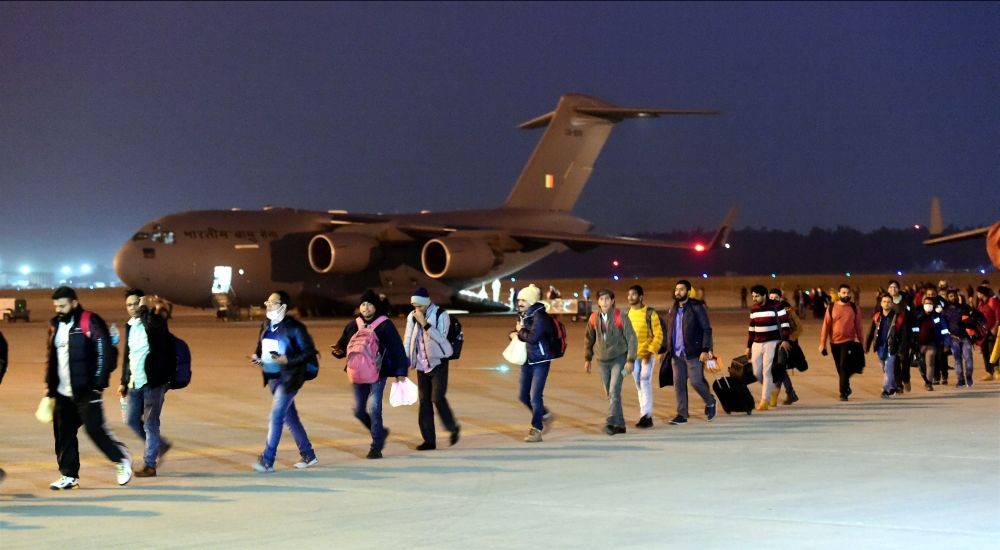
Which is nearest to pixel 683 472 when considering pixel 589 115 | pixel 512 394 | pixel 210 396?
pixel 512 394

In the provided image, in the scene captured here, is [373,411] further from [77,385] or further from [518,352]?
[77,385]

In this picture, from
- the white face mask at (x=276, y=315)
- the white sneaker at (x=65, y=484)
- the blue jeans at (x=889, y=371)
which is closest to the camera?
the white sneaker at (x=65, y=484)

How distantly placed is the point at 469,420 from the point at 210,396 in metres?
3.82

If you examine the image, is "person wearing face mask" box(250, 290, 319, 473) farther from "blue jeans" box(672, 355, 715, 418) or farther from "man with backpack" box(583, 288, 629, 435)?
"blue jeans" box(672, 355, 715, 418)

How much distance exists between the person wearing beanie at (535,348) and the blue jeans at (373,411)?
135 centimetres

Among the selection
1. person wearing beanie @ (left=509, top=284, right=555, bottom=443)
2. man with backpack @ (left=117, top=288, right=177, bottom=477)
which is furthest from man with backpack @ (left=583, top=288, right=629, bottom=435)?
man with backpack @ (left=117, top=288, right=177, bottom=477)

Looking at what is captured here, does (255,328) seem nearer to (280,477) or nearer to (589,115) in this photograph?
(589,115)

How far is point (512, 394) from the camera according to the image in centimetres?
1603

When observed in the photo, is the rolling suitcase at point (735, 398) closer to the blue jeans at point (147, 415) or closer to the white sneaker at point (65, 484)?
the blue jeans at point (147, 415)

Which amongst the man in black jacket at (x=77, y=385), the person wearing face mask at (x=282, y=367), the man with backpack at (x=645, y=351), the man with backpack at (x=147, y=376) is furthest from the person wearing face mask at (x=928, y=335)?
the man in black jacket at (x=77, y=385)

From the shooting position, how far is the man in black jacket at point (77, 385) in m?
9.03

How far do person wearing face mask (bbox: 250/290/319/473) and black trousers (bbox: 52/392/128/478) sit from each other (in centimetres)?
107

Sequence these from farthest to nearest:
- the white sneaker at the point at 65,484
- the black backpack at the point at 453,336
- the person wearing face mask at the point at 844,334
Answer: the person wearing face mask at the point at 844,334
the black backpack at the point at 453,336
the white sneaker at the point at 65,484

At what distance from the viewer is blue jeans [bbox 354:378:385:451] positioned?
413 inches
